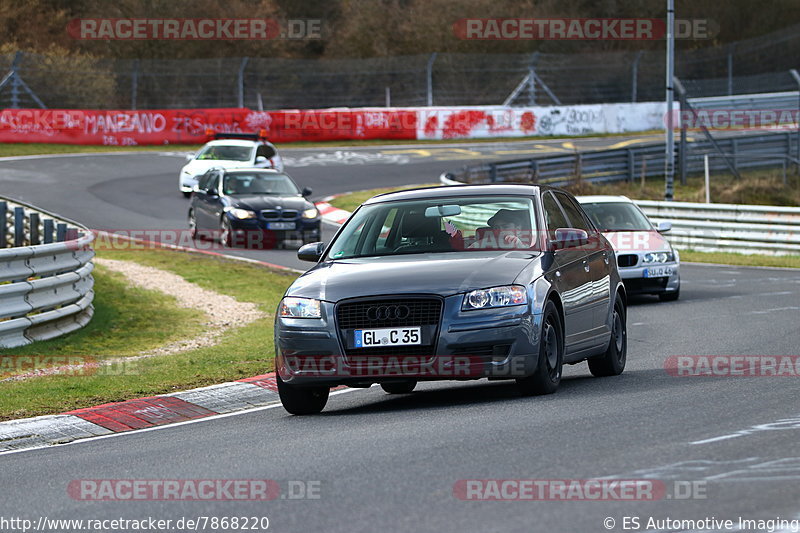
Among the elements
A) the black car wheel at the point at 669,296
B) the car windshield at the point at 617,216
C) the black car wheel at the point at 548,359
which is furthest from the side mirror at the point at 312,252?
the car windshield at the point at 617,216

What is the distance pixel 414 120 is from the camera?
5169 cm

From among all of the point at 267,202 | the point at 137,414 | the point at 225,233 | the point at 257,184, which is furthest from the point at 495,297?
the point at 257,184

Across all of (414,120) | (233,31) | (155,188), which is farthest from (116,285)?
(233,31)

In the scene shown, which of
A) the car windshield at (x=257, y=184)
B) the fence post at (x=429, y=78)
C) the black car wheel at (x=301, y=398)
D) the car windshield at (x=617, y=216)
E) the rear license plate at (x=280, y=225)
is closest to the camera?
the black car wheel at (x=301, y=398)

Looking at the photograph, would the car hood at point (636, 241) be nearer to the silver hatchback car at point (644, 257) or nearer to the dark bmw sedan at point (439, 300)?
the silver hatchback car at point (644, 257)

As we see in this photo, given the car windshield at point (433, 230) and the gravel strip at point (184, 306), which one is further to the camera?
the gravel strip at point (184, 306)

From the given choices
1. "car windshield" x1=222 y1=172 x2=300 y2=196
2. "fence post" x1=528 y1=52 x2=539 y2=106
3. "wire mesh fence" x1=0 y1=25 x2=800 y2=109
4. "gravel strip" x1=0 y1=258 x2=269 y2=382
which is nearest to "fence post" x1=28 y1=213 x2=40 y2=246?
"gravel strip" x1=0 y1=258 x2=269 y2=382

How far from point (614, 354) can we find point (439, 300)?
2738mm

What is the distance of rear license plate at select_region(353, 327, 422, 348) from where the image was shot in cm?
914

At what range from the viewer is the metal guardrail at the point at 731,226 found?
2742cm

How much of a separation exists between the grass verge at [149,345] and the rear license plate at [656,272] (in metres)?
5.12

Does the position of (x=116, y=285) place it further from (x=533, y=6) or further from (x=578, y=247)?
(x=533, y=6)

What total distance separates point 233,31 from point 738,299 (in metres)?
52.9

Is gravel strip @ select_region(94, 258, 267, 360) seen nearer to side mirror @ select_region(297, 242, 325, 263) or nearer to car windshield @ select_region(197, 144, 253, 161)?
side mirror @ select_region(297, 242, 325, 263)
